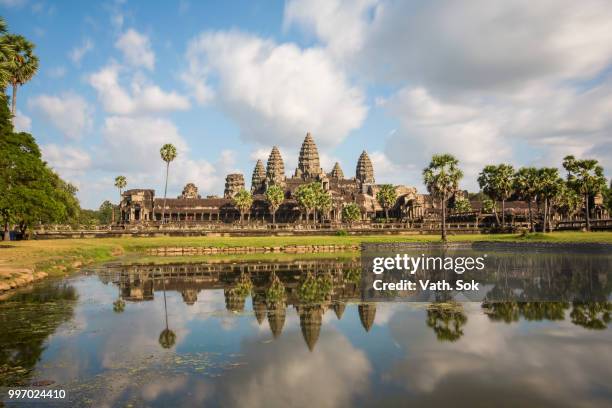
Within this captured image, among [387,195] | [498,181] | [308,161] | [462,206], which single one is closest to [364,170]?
[308,161]

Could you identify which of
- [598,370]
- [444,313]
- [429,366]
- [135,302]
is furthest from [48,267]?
[598,370]

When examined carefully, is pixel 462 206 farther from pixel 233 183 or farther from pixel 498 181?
pixel 233 183

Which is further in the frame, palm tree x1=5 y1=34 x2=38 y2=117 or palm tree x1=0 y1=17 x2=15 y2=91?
palm tree x1=5 y1=34 x2=38 y2=117

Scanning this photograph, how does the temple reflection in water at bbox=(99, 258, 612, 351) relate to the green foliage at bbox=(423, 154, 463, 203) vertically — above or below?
below

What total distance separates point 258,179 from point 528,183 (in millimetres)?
107750

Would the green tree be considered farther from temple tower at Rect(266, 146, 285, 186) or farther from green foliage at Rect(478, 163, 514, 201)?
green foliage at Rect(478, 163, 514, 201)

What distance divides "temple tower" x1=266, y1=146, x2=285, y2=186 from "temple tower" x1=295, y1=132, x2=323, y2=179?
275 inches

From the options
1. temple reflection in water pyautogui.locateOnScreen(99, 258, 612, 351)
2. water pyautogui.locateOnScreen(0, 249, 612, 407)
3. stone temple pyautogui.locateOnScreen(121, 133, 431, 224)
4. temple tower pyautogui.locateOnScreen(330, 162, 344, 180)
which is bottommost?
water pyautogui.locateOnScreen(0, 249, 612, 407)

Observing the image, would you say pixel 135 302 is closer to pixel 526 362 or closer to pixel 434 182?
pixel 526 362

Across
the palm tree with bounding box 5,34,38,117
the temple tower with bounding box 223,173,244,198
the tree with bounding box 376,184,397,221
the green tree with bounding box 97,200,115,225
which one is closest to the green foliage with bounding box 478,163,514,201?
the tree with bounding box 376,184,397,221

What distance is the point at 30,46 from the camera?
48.4 meters

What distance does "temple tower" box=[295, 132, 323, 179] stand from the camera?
162 m

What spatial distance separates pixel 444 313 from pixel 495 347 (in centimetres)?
490

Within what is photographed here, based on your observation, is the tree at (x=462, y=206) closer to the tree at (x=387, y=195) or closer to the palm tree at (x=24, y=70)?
the tree at (x=387, y=195)
